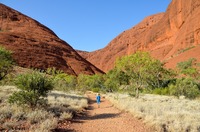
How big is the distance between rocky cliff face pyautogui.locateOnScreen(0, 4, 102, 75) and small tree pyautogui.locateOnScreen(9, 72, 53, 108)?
197ft

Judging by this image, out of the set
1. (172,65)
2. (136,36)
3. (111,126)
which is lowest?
(111,126)

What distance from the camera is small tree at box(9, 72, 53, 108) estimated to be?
12.4 meters

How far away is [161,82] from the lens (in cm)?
5028

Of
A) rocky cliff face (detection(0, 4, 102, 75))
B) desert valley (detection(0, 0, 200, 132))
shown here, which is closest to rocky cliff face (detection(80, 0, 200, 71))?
desert valley (detection(0, 0, 200, 132))

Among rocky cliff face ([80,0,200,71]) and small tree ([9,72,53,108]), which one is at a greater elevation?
rocky cliff face ([80,0,200,71])

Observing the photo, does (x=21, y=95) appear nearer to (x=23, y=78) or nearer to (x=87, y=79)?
(x=23, y=78)

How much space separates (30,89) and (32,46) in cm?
7869

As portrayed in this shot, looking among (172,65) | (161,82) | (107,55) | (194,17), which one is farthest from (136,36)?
(161,82)

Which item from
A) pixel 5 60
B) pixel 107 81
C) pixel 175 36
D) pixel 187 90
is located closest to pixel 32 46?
Answer: pixel 107 81

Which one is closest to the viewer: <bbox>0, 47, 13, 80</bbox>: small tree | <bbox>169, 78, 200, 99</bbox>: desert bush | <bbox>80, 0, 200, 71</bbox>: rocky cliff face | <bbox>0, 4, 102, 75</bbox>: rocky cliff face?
<bbox>0, 47, 13, 80</bbox>: small tree

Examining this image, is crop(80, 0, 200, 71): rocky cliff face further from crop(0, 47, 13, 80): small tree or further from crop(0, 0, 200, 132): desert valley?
crop(0, 47, 13, 80): small tree

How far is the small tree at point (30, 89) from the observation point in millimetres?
12388

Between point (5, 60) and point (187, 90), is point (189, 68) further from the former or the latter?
point (5, 60)

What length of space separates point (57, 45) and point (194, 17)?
61.0 metres
